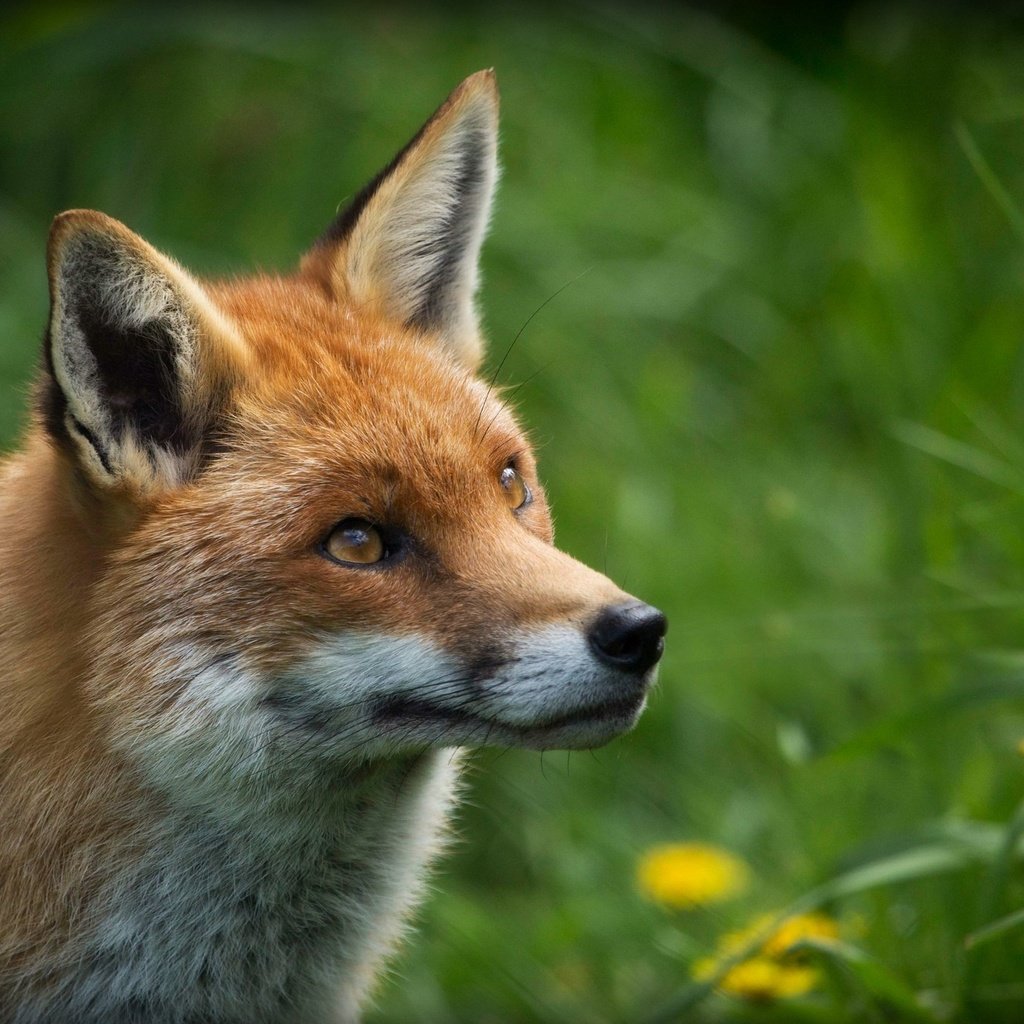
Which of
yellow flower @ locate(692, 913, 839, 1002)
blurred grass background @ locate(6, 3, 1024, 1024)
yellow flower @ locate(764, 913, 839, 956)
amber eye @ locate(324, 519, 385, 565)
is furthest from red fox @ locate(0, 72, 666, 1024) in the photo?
yellow flower @ locate(764, 913, 839, 956)

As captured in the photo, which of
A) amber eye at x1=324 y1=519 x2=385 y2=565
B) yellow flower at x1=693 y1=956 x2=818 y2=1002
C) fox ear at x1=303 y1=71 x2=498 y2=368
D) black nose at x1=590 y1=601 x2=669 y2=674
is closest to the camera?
black nose at x1=590 y1=601 x2=669 y2=674

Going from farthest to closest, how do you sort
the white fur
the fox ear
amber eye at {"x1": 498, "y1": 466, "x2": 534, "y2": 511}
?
the fox ear → amber eye at {"x1": 498, "y1": 466, "x2": 534, "y2": 511} → the white fur

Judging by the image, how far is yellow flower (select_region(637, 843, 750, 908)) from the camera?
5004mm

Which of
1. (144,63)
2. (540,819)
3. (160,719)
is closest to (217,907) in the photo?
(160,719)

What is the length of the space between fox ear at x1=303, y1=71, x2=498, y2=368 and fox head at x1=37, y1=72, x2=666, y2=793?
0.59 metres

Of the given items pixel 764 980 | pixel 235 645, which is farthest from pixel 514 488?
pixel 764 980

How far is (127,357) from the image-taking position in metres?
3.54

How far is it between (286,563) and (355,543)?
186 millimetres

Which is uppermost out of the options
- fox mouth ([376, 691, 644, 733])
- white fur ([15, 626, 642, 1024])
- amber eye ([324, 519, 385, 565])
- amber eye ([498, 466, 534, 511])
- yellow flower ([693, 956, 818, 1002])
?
amber eye ([498, 466, 534, 511])

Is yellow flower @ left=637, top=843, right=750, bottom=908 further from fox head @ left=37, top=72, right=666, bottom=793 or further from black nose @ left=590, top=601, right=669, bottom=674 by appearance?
black nose @ left=590, top=601, right=669, bottom=674

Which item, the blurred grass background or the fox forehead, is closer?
the fox forehead

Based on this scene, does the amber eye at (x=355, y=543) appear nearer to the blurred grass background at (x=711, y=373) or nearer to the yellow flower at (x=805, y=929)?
the blurred grass background at (x=711, y=373)

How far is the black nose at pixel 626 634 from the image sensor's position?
3.21m

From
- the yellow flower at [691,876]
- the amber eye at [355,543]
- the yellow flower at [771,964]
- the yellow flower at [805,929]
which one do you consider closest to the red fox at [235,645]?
the amber eye at [355,543]
